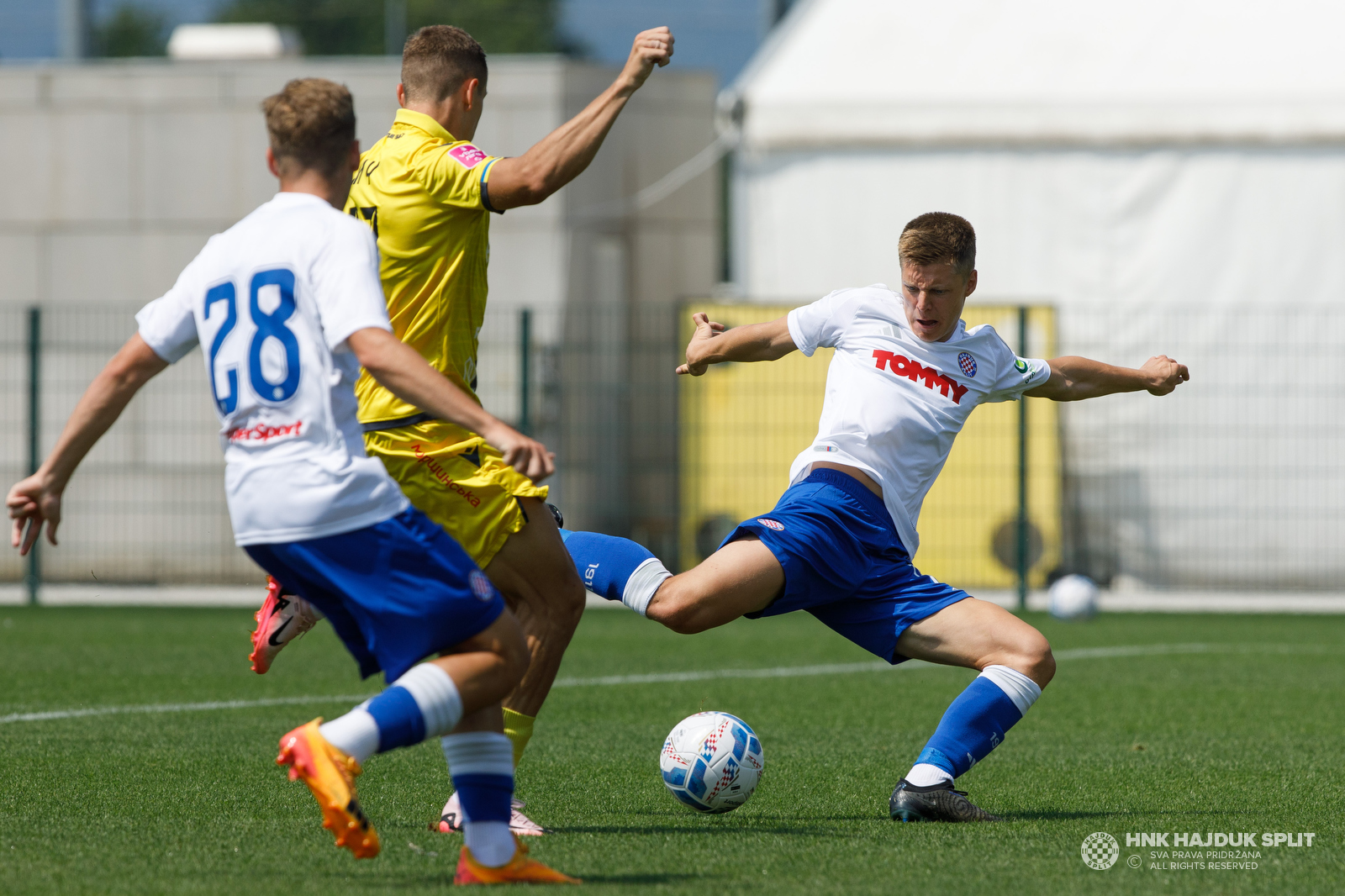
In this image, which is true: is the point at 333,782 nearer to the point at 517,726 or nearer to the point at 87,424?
the point at 87,424

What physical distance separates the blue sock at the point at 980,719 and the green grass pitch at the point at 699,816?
9.7 inches

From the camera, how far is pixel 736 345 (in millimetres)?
5371

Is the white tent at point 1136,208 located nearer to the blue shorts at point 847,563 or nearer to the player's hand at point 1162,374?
the player's hand at point 1162,374

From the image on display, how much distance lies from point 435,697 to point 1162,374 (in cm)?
294

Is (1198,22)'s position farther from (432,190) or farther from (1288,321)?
(432,190)

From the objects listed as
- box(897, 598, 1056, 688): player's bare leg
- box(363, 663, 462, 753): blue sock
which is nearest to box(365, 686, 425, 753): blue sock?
box(363, 663, 462, 753): blue sock

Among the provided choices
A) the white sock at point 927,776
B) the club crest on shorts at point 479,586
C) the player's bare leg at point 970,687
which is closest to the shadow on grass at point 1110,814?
the player's bare leg at point 970,687

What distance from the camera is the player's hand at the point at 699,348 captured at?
528 centimetres

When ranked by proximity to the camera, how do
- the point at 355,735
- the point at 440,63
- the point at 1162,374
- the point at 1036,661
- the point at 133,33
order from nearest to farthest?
the point at 355,735 → the point at 440,63 → the point at 1036,661 → the point at 1162,374 → the point at 133,33

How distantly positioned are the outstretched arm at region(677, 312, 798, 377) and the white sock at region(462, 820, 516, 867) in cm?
181

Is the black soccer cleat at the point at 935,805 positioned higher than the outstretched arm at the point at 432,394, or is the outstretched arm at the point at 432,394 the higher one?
the outstretched arm at the point at 432,394

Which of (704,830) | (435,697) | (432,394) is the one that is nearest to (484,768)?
(435,697)

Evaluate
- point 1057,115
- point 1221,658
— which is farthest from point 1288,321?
point 1221,658

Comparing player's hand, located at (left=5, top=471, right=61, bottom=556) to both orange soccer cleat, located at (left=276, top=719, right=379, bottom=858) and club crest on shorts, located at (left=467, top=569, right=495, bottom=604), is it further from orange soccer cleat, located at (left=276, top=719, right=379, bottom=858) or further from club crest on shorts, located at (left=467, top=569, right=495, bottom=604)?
club crest on shorts, located at (left=467, top=569, right=495, bottom=604)
